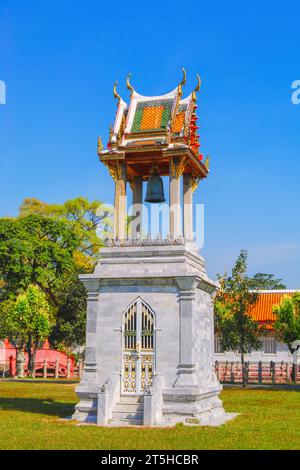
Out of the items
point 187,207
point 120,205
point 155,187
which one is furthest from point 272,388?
point 120,205

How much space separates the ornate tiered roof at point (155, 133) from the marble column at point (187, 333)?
4.23m

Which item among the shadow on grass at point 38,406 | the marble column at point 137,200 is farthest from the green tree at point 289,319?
the marble column at point 137,200

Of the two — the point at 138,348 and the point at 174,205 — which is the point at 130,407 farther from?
the point at 174,205

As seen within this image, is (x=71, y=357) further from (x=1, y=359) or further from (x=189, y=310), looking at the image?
(x=189, y=310)

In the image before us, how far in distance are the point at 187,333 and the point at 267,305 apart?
34.0 metres

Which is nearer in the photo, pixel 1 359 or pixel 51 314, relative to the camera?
pixel 51 314

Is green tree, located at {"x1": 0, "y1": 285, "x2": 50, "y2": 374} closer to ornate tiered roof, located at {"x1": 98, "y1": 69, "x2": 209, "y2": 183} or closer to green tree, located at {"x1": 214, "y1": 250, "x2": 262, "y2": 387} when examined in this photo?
green tree, located at {"x1": 214, "y1": 250, "x2": 262, "y2": 387}

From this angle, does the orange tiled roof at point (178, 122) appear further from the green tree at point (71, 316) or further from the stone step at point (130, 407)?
the green tree at point (71, 316)

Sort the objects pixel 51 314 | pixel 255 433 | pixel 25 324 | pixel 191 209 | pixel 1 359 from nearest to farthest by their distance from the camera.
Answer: pixel 255 433, pixel 191 209, pixel 25 324, pixel 51 314, pixel 1 359

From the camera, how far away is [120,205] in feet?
63.9
